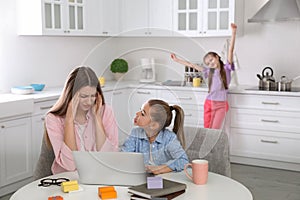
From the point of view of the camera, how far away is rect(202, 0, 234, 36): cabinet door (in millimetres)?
4738

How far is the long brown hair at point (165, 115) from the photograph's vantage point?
5.82 feet

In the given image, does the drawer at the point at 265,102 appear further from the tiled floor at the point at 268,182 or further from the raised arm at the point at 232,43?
the tiled floor at the point at 268,182

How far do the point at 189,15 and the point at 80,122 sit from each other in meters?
3.09

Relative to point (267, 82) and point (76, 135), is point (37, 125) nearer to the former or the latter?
point (76, 135)

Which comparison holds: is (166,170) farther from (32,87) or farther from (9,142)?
(32,87)

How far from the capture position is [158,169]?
1.93 m

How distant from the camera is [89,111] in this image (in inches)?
76.4

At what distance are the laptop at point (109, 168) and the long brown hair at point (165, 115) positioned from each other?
165mm

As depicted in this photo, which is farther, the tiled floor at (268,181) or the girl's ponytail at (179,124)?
the tiled floor at (268,181)

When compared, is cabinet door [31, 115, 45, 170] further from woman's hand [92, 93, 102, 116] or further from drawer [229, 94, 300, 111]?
woman's hand [92, 93, 102, 116]

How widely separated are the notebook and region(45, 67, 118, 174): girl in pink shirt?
0.76 ft

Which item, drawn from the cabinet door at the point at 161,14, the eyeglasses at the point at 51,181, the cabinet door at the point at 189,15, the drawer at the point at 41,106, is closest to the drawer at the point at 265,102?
the cabinet door at the point at 189,15

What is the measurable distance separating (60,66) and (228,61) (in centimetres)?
179

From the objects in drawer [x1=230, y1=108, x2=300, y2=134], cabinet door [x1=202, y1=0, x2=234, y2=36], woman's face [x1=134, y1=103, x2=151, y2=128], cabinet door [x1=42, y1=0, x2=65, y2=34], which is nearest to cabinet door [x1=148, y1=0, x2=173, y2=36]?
cabinet door [x1=202, y1=0, x2=234, y2=36]
